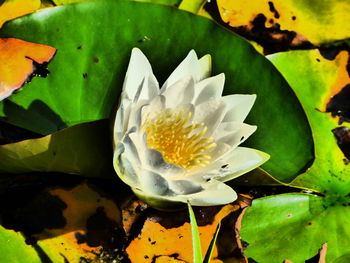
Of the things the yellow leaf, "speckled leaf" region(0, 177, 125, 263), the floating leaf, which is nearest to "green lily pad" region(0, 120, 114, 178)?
"speckled leaf" region(0, 177, 125, 263)

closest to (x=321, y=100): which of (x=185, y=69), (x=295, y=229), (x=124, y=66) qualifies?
(x=295, y=229)

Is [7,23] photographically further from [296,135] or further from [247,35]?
[296,135]

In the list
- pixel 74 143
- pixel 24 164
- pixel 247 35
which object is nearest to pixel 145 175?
pixel 74 143

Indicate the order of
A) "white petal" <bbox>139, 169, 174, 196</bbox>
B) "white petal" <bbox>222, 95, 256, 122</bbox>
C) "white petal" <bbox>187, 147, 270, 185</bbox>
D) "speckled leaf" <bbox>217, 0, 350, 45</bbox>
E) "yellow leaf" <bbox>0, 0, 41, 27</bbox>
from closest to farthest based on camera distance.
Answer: "white petal" <bbox>139, 169, 174, 196</bbox>
"white petal" <bbox>187, 147, 270, 185</bbox>
"white petal" <bbox>222, 95, 256, 122</bbox>
"yellow leaf" <bbox>0, 0, 41, 27</bbox>
"speckled leaf" <bbox>217, 0, 350, 45</bbox>

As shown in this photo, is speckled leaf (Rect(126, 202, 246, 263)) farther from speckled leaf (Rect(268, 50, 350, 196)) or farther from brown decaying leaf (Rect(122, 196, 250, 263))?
speckled leaf (Rect(268, 50, 350, 196))

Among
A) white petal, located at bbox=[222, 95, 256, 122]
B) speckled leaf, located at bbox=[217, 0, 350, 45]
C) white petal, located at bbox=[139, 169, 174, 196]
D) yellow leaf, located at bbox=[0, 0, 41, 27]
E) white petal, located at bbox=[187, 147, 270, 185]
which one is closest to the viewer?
white petal, located at bbox=[139, 169, 174, 196]
